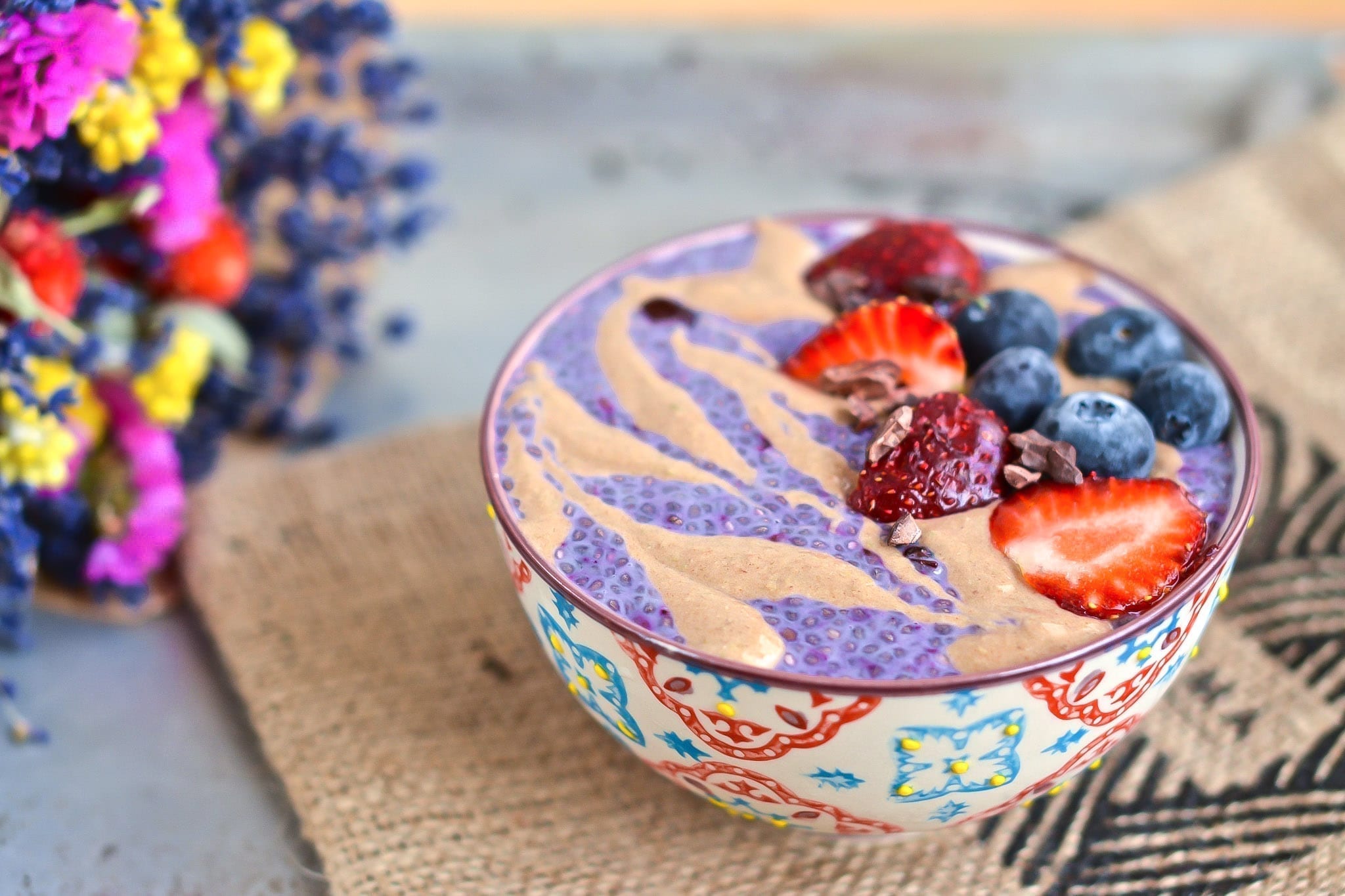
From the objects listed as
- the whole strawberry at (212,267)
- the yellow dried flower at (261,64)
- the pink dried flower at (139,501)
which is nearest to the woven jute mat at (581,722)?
the pink dried flower at (139,501)

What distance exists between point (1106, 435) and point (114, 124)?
2.95 feet

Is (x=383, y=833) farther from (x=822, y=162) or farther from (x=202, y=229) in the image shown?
(x=822, y=162)

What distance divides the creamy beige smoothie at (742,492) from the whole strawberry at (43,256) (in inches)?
17.8

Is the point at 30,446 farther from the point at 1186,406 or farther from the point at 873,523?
the point at 1186,406

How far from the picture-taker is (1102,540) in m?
0.94

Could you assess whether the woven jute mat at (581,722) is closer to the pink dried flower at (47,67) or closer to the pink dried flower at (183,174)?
the pink dried flower at (183,174)

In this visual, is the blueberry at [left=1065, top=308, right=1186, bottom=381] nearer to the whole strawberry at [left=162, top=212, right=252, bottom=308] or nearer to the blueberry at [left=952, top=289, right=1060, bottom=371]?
the blueberry at [left=952, top=289, right=1060, bottom=371]

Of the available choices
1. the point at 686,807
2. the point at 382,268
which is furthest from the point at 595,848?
the point at 382,268

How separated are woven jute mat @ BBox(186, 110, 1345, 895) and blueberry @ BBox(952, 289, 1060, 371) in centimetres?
39

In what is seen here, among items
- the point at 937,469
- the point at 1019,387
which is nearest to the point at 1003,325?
the point at 1019,387

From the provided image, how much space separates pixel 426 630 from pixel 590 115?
1.14m

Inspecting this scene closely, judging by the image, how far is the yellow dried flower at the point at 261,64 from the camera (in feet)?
4.19

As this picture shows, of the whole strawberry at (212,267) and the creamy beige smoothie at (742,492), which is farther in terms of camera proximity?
the whole strawberry at (212,267)

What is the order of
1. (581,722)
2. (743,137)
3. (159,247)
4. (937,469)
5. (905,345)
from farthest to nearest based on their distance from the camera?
(743,137), (159,247), (581,722), (905,345), (937,469)
